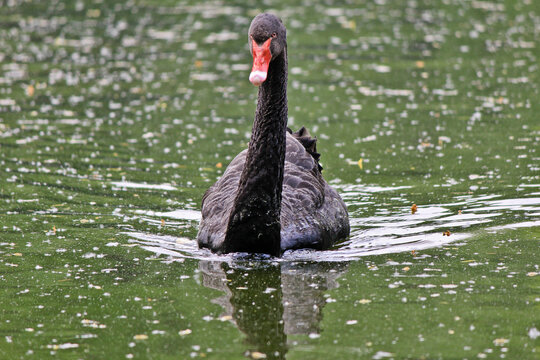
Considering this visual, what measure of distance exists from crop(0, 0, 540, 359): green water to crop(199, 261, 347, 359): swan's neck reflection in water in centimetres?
3

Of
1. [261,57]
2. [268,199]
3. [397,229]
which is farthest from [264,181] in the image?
[397,229]

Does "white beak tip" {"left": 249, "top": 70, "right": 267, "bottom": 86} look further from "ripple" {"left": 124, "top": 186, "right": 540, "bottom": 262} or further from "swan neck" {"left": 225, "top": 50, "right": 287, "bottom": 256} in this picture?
"ripple" {"left": 124, "top": 186, "right": 540, "bottom": 262}

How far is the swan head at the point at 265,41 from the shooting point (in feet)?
24.8

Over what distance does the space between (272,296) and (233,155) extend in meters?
5.53

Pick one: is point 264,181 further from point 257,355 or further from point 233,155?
point 233,155

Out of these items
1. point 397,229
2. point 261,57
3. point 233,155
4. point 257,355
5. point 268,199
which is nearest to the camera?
point 257,355

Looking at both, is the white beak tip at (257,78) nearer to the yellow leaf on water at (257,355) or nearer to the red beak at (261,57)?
the red beak at (261,57)

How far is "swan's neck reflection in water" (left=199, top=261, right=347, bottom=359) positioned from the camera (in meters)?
6.36

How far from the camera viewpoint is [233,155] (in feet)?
41.2

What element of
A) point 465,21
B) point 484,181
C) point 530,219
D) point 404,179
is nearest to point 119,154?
point 404,179

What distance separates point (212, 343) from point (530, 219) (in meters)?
4.34

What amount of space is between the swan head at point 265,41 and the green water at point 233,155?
180 cm

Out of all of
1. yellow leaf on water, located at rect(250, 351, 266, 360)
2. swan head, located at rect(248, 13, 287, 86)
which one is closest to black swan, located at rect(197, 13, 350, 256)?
swan head, located at rect(248, 13, 287, 86)

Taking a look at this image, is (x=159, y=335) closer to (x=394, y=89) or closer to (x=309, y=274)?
(x=309, y=274)
